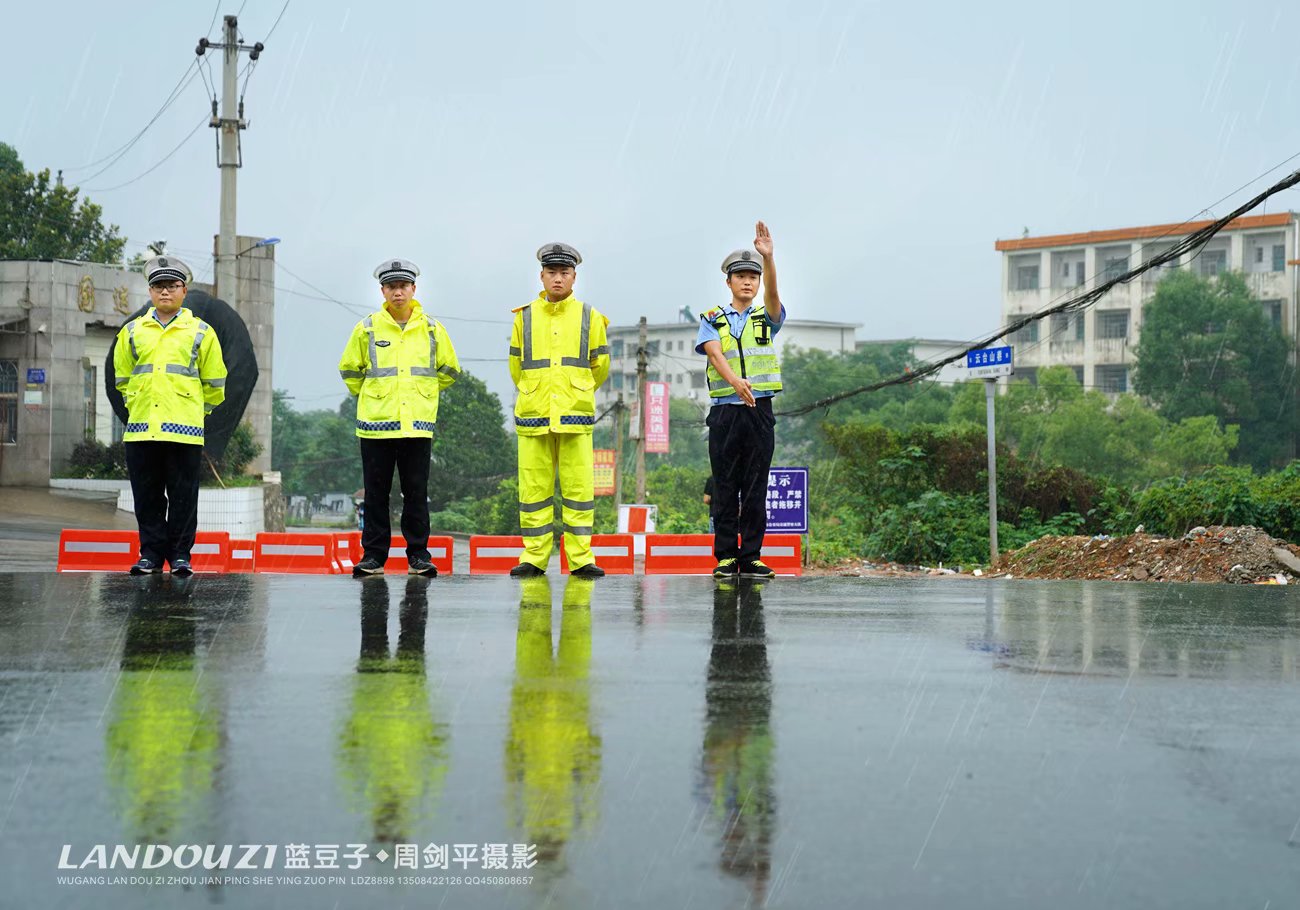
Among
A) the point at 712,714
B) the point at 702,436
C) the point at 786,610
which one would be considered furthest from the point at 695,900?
the point at 702,436

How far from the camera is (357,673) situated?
419cm

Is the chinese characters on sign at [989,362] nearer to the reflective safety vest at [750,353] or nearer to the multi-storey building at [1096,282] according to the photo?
the reflective safety vest at [750,353]

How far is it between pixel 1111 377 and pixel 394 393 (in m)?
86.3

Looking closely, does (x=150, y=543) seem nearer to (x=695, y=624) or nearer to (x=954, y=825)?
(x=695, y=624)

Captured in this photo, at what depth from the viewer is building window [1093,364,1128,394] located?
3452 inches

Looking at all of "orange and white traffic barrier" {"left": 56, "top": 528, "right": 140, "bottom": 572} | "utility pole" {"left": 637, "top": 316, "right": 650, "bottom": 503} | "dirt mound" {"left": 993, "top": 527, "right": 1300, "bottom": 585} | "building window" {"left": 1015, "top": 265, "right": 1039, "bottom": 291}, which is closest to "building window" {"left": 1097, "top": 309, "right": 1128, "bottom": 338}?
"building window" {"left": 1015, "top": 265, "right": 1039, "bottom": 291}

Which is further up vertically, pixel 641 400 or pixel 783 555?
pixel 641 400

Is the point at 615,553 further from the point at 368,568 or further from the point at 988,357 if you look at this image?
the point at 988,357

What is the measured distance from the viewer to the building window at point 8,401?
33594 mm

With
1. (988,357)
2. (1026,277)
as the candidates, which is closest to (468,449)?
(1026,277)

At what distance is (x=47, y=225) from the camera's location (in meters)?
48.0

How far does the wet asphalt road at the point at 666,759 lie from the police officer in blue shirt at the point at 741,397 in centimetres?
253

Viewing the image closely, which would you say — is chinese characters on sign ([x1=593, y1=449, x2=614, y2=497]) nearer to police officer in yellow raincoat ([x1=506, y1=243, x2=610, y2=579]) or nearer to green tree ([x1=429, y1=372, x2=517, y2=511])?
green tree ([x1=429, y1=372, x2=517, y2=511])

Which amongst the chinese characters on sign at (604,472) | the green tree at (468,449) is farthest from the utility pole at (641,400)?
the green tree at (468,449)
